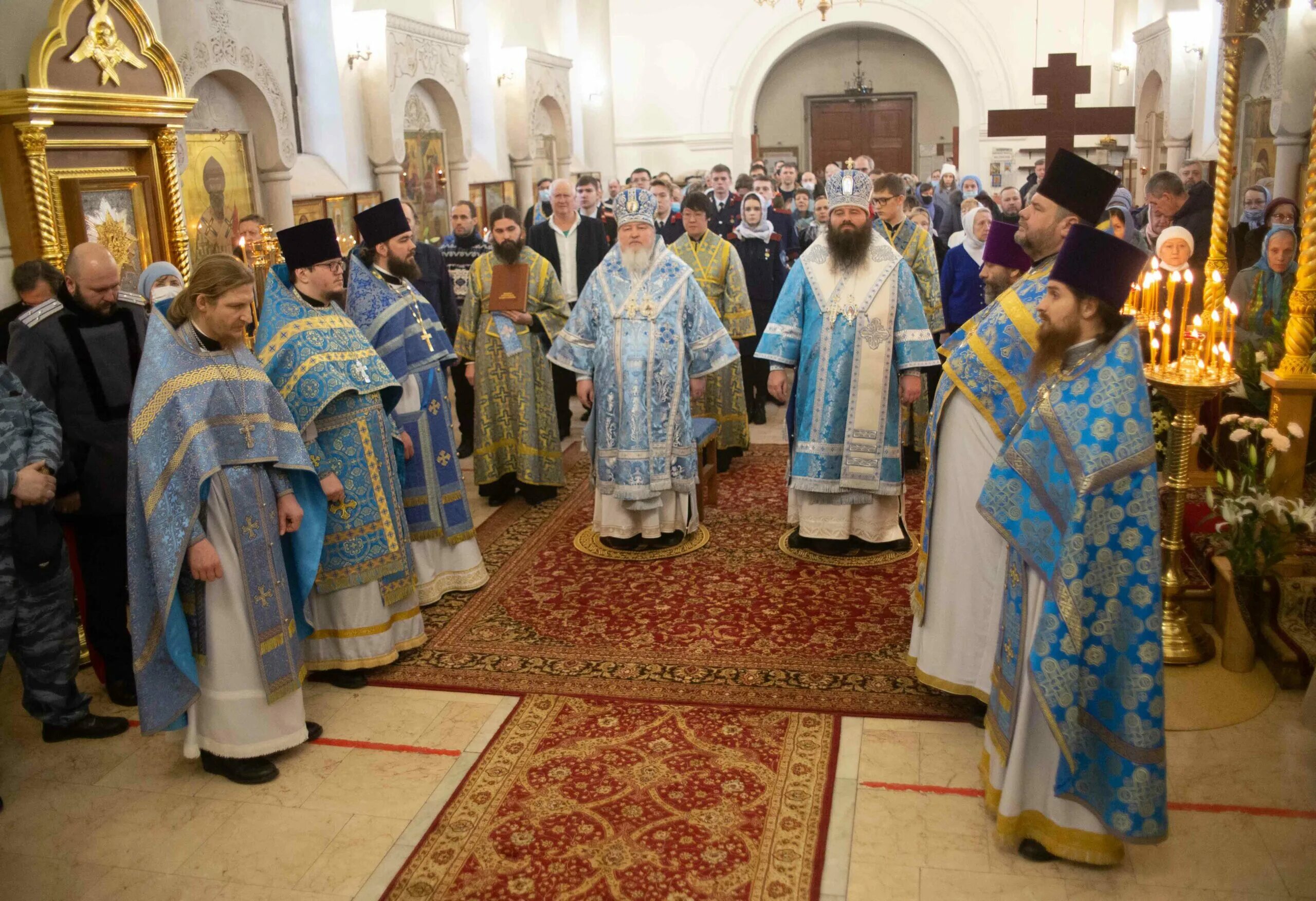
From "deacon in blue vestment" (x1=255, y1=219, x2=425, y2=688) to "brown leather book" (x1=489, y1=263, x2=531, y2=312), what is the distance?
1935 millimetres

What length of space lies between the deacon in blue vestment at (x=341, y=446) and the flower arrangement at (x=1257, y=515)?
3.14 m

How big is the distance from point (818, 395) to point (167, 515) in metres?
3.07

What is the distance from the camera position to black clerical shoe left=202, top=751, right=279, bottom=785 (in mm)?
3797

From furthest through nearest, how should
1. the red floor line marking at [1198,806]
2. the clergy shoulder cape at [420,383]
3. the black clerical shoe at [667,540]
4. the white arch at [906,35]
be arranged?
1. the white arch at [906,35]
2. the black clerical shoe at [667,540]
3. the clergy shoulder cape at [420,383]
4. the red floor line marking at [1198,806]

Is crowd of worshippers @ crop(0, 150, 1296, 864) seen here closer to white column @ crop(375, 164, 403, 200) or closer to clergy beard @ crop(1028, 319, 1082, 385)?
clergy beard @ crop(1028, 319, 1082, 385)

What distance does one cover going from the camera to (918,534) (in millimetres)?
5934

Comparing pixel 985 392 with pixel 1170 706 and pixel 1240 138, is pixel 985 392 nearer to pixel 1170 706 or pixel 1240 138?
pixel 1170 706

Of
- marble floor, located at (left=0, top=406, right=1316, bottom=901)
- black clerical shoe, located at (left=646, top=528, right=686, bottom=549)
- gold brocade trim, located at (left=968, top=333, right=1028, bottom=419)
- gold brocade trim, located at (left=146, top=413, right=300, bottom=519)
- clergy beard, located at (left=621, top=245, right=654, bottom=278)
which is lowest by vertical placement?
marble floor, located at (left=0, top=406, right=1316, bottom=901)

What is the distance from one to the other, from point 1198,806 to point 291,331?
11.3 feet

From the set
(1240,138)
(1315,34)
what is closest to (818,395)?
(1315,34)

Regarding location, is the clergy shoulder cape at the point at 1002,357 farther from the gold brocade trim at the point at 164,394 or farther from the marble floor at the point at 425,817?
the gold brocade trim at the point at 164,394

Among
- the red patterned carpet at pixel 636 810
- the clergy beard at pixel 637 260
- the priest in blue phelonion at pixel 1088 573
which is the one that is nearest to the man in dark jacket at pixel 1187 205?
the clergy beard at pixel 637 260

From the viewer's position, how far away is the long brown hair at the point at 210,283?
11.7ft

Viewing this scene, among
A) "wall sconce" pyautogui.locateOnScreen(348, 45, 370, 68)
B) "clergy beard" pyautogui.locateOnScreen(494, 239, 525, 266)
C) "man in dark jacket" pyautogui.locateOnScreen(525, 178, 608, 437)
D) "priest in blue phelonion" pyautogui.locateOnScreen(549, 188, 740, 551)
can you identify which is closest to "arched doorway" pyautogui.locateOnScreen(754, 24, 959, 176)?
"wall sconce" pyautogui.locateOnScreen(348, 45, 370, 68)
